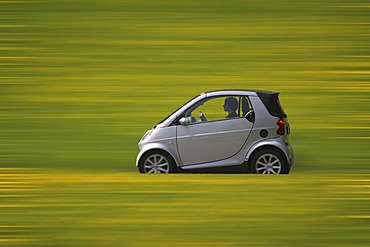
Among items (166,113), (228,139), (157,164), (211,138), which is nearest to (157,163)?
(157,164)

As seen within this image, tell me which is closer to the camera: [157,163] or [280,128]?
[280,128]

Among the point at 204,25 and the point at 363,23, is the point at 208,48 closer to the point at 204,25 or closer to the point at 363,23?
the point at 204,25

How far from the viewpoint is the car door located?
12180mm

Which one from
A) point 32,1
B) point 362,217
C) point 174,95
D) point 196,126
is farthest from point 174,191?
point 32,1

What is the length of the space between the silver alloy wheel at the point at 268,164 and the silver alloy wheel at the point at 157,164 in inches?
46.4

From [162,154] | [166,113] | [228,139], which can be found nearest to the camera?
[228,139]

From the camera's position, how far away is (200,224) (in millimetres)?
9523

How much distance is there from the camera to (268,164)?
12234 millimetres

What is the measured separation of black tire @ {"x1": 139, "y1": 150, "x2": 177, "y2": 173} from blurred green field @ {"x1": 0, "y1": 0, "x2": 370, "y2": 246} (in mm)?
185

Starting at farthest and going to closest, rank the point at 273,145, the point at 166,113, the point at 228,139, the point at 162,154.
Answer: the point at 166,113 < the point at 162,154 < the point at 228,139 < the point at 273,145

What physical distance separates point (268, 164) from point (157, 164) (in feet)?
4.69

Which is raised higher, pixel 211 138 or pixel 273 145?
pixel 211 138

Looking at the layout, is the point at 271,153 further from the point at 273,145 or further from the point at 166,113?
the point at 166,113

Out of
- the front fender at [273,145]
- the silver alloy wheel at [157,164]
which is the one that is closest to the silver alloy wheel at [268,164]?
the front fender at [273,145]
